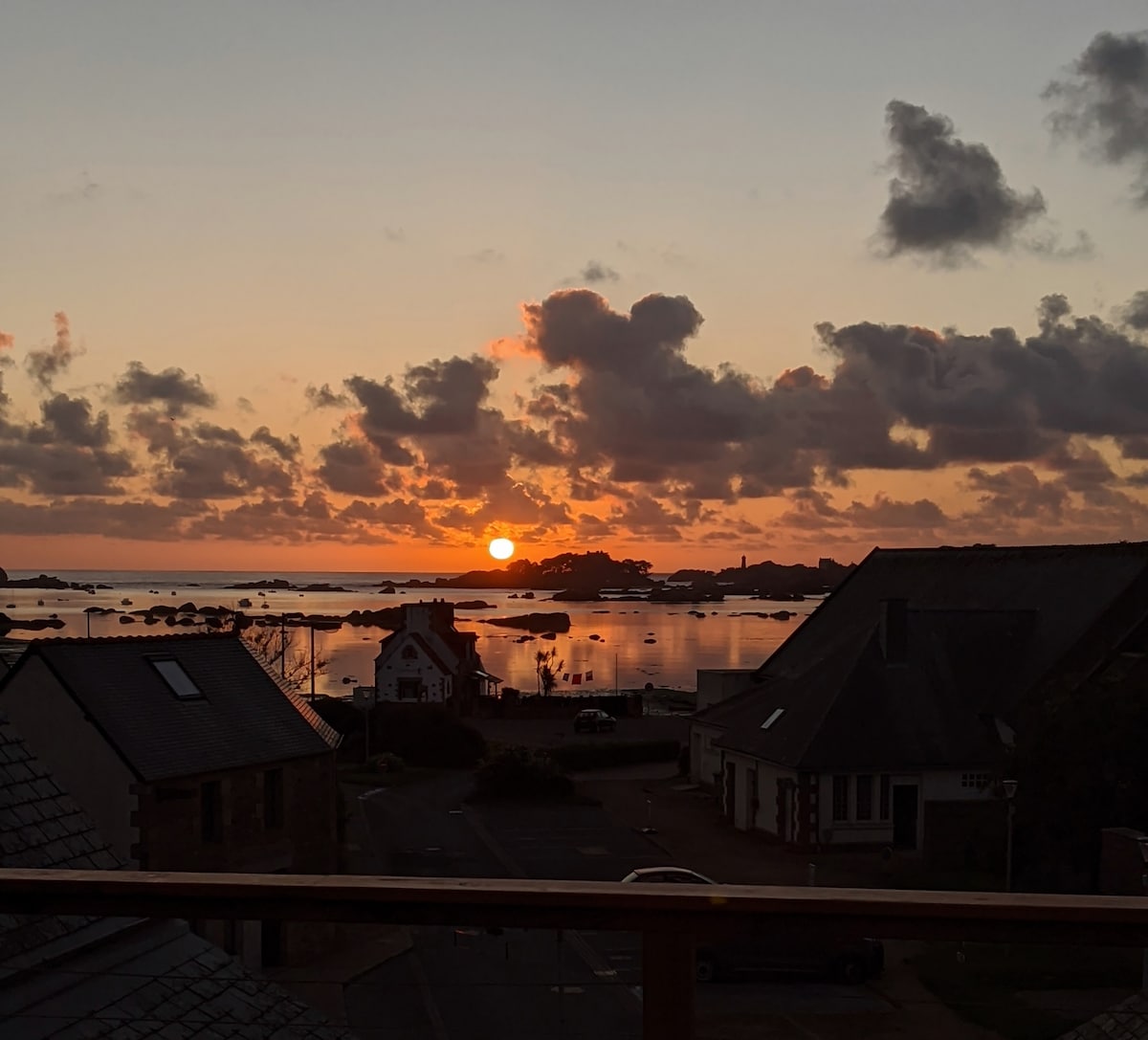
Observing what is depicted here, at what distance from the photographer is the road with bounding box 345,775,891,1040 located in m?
5.11

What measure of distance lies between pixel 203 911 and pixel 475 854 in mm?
29761

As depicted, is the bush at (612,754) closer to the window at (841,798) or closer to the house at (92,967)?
the window at (841,798)

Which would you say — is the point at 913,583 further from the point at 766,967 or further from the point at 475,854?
the point at 766,967

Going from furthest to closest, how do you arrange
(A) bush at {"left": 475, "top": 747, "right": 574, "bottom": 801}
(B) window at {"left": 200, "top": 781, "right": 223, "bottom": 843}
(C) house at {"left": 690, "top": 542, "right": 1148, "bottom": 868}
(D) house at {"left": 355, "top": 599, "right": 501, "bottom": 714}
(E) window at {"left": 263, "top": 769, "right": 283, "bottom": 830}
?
(D) house at {"left": 355, "top": 599, "right": 501, "bottom": 714} → (A) bush at {"left": 475, "top": 747, "right": 574, "bottom": 801} → (C) house at {"left": 690, "top": 542, "right": 1148, "bottom": 868} → (E) window at {"left": 263, "top": 769, "right": 283, "bottom": 830} → (B) window at {"left": 200, "top": 781, "right": 223, "bottom": 843}

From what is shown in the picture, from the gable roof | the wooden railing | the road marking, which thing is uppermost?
the wooden railing

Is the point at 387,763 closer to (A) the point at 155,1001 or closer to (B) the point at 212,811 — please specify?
(B) the point at 212,811

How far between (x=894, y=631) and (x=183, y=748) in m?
23.5

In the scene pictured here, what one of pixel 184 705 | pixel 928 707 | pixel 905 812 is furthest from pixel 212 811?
pixel 928 707

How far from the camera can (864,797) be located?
3456cm

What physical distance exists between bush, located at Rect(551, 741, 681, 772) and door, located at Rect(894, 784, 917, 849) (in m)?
16.3

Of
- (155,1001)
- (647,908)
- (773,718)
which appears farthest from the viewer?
(773,718)

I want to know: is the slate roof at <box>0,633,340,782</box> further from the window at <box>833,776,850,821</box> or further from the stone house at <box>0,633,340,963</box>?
the window at <box>833,776,850,821</box>

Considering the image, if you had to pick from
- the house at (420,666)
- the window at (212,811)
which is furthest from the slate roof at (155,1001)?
the house at (420,666)

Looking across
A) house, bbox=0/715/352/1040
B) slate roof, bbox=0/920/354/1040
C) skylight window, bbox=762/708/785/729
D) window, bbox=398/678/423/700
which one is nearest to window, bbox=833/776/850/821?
skylight window, bbox=762/708/785/729
